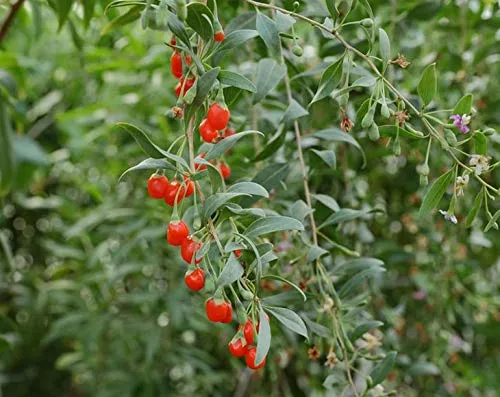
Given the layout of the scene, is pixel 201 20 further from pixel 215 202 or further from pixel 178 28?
pixel 215 202

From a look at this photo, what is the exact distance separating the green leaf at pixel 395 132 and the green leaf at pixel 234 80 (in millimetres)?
114

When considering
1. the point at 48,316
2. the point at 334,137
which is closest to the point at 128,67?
the point at 334,137

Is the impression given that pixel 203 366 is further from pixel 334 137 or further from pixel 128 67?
pixel 334 137

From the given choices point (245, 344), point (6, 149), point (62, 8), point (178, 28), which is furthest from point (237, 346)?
point (6, 149)

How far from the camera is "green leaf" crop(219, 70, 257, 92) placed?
0.53 m

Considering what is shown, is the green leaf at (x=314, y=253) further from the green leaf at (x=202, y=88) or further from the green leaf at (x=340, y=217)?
the green leaf at (x=202, y=88)

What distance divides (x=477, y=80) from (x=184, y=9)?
0.74 meters

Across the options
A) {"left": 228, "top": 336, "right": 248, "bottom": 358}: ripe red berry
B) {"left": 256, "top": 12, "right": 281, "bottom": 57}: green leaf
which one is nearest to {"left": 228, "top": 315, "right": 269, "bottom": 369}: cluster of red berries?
{"left": 228, "top": 336, "right": 248, "bottom": 358}: ripe red berry

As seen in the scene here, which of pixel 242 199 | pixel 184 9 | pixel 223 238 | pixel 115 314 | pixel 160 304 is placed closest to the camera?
pixel 184 9

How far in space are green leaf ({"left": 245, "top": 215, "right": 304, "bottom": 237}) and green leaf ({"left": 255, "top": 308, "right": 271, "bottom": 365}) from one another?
0.19ft

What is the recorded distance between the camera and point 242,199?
650 millimetres

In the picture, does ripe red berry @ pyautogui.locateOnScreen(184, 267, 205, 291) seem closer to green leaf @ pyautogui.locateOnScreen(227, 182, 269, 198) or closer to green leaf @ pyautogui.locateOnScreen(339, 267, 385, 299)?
green leaf @ pyautogui.locateOnScreen(227, 182, 269, 198)

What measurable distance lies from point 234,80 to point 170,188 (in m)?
0.09

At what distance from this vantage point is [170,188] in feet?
1.69
